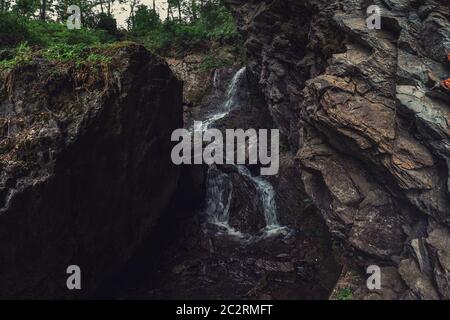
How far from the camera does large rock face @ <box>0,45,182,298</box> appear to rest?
32.4 ft

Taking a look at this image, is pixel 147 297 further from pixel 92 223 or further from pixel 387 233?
pixel 387 233

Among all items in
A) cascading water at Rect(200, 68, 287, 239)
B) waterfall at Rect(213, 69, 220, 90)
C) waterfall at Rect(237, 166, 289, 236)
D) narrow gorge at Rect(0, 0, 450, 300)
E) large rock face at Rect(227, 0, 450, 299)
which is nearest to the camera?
large rock face at Rect(227, 0, 450, 299)

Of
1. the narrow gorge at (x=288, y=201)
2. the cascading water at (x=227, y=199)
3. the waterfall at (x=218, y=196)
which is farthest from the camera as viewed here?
the waterfall at (x=218, y=196)

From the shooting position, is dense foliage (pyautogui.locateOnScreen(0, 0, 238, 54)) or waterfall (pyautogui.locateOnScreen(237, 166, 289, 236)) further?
dense foliage (pyautogui.locateOnScreen(0, 0, 238, 54))

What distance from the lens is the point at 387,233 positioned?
35.7 feet

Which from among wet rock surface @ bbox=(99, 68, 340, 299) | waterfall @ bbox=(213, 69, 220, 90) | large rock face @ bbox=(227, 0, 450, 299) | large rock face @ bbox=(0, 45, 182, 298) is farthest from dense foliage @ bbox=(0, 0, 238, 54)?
large rock face @ bbox=(227, 0, 450, 299)

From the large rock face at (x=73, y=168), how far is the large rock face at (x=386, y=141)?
6.64 m

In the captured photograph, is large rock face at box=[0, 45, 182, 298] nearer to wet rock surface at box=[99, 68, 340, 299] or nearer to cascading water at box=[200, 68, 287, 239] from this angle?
wet rock surface at box=[99, 68, 340, 299]

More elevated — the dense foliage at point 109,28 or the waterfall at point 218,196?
the dense foliage at point 109,28

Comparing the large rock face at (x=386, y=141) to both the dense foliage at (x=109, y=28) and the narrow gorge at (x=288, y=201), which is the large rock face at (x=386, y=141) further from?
the dense foliage at (x=109, y=28)

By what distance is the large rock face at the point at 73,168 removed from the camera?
988cm

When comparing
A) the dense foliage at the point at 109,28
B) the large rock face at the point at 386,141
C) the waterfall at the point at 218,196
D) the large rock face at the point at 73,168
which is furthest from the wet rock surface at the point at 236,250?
the dense foliage at the point at 109,28

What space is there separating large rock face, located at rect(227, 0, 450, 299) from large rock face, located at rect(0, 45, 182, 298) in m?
6.64

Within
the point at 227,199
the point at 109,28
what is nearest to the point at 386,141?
the point at 227,199
